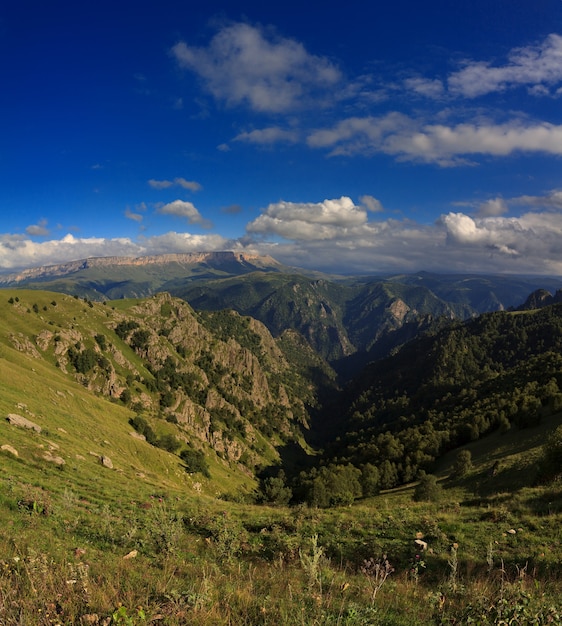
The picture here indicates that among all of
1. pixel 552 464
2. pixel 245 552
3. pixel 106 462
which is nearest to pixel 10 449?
pixel 106 462

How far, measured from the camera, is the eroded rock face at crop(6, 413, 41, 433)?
3480 cm

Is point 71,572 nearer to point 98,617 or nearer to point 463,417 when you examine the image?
point 98,617

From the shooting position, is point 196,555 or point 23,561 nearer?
point 23,561

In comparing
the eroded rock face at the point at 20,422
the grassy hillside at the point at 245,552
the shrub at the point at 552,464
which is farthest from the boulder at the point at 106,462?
the shrub at the point at 552,464

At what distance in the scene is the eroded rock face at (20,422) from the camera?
34.8 m

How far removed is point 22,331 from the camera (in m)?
125

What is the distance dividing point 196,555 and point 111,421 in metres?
73.8

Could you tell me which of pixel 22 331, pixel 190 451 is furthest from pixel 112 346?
pixel 190 451

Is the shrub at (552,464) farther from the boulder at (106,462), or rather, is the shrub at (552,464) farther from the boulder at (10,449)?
the boulder at (106,462)

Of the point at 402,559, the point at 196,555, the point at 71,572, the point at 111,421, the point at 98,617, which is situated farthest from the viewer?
the point at 111,421

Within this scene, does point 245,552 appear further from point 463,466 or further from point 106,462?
point 463,466

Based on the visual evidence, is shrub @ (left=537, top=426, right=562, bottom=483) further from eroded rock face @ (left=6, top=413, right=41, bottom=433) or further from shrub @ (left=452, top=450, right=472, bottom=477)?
eroded rock face @ (left=6, top=413, right=41, bottom=433)

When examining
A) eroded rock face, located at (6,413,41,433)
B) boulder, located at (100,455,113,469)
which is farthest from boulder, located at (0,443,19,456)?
boulder, located at (100,455,113,469)

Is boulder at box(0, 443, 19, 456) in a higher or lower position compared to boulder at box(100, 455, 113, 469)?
higher
